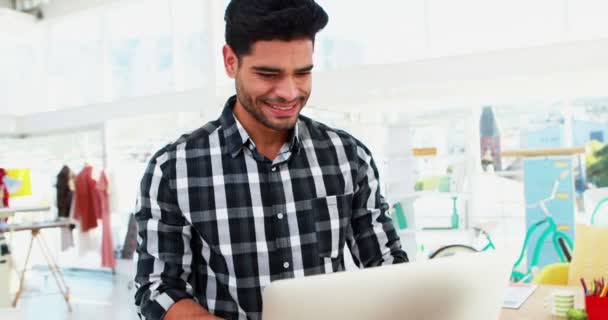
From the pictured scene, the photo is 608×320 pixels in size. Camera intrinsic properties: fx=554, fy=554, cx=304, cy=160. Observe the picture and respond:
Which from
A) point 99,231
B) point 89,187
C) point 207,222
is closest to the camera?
point 207,222

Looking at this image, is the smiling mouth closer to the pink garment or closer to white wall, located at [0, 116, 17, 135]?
the pink garment

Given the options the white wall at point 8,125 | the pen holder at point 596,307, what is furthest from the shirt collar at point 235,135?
the white wall at point 8,125

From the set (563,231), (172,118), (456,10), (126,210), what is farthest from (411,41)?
(126,210)

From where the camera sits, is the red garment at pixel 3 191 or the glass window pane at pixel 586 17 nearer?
the glass window pane at pixel 586 17

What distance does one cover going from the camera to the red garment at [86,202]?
7.11m

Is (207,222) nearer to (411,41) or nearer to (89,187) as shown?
(411,41)

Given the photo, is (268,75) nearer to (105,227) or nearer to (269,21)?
(269,21)

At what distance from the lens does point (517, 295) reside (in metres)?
2.10

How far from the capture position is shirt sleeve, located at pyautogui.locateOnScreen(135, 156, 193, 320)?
1.03m

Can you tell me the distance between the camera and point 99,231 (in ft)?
25.1

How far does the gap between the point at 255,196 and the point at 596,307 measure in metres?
1.07

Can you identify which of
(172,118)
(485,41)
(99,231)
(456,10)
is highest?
(456,10)

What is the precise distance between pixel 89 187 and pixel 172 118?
1.38m

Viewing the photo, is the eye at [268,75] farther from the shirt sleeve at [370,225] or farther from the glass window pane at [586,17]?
the glass window pane at [586,17]
